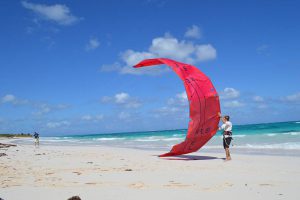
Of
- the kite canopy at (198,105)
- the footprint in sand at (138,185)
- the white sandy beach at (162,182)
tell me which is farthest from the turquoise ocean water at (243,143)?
the footprint in sand at (138,185)

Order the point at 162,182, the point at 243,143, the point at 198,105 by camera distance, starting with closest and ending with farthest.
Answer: the point at 162,182
the point at 198,105
the point at 243,143

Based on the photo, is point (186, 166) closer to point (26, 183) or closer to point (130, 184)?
point (130, 184)

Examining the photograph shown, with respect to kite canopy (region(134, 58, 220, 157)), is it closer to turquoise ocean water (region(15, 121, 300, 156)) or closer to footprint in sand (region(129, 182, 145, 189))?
turquoise ocean water (region(15, 121, 300, 156))

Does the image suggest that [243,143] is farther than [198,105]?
Yes

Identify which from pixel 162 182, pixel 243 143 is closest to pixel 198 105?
pixel 162 182

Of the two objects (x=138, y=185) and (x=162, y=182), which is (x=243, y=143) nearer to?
(x=162, y=182)

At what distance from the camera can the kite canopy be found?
10.8 metres

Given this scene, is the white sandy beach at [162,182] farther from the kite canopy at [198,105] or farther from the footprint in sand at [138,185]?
the kite canopy at [198,105]

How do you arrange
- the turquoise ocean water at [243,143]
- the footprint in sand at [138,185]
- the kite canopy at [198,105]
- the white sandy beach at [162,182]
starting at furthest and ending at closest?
the turquoise ocean water at [243,143] → the kite canopy at [198,105] → the footprint in sand at [138,185] → the white sandy beach at [162,182]

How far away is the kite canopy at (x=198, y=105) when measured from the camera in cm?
1075

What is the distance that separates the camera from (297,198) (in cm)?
526

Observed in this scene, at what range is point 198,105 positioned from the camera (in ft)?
35.3

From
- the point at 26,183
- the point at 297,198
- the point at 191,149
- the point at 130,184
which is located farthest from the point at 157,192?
the point at 191,149

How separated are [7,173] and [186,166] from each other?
4.28 meters
